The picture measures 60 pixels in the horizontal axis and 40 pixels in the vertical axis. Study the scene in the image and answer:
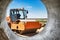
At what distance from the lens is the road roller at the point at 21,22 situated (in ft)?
16.7

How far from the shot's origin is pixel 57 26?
3148 millimetres

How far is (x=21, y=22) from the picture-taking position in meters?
5.12

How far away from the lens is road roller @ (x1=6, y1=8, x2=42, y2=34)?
508cm

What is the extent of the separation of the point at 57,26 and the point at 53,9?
329 mm

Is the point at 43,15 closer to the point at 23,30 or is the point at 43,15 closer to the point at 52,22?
the point at 23,30

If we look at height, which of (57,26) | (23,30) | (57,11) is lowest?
(23,30)

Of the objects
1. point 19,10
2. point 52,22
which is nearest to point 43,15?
point 19,10

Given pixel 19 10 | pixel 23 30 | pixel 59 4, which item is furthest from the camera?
pixel 19 10

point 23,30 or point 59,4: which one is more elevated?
point 59,4

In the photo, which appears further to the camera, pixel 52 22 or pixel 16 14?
pixel 16 14

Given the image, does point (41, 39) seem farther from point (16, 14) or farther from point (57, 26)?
point (16, 14)

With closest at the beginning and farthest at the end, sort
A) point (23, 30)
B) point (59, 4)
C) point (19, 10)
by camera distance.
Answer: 1. point (59, 4)
2. point (23, 30)
3. point (19, 10)

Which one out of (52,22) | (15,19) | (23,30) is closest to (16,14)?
(15,19)

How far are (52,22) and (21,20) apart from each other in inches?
84.1
